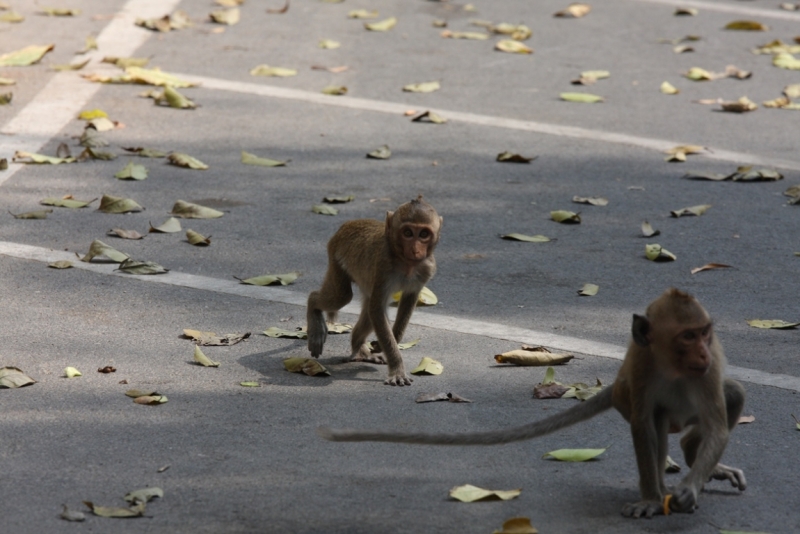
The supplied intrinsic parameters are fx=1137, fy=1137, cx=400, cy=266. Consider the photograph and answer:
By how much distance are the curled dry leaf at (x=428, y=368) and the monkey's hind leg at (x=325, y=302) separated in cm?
53

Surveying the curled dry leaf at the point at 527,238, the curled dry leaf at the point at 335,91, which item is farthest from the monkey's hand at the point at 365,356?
the curled dry leaf at the point at 335,91

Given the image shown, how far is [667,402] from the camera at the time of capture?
4.36 meters

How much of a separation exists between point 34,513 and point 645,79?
9.36m

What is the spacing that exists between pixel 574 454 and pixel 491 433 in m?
0.54

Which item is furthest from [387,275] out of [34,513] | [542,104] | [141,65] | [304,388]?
[141,65]

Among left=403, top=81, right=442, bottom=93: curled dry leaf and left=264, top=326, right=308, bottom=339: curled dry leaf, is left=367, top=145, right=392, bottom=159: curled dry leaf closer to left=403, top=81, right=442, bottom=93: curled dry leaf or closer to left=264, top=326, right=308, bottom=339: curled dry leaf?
left=403, top=81, right=442, bottom=93: curled dry leaf

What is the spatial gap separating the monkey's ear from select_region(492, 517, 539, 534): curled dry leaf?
772 mm

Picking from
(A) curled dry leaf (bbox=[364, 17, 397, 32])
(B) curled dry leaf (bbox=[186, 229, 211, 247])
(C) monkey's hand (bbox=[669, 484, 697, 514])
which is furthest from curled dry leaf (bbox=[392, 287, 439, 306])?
(A) curled dry leaf (bbox=[364, 17, 397, 32])

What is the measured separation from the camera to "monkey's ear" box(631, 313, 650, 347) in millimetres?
4160

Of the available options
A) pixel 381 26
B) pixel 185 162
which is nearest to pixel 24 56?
pixel 185 162

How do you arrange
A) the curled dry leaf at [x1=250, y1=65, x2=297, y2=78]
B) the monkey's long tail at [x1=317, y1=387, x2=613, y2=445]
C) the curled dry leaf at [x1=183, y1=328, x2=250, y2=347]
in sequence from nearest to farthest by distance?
the monkey's long tail at [x1=317, y1=387, x2=613, y2=445]
the curled dry leaf at [x1=183, y1=328, x2=250, y2=347]
the curled dry leaf at [x1=250, y1=65, x2=297, y2=78]

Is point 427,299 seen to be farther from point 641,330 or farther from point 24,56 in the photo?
point 24,56

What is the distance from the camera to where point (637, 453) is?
4.29m

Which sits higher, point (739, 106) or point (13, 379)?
point (13, 379)
